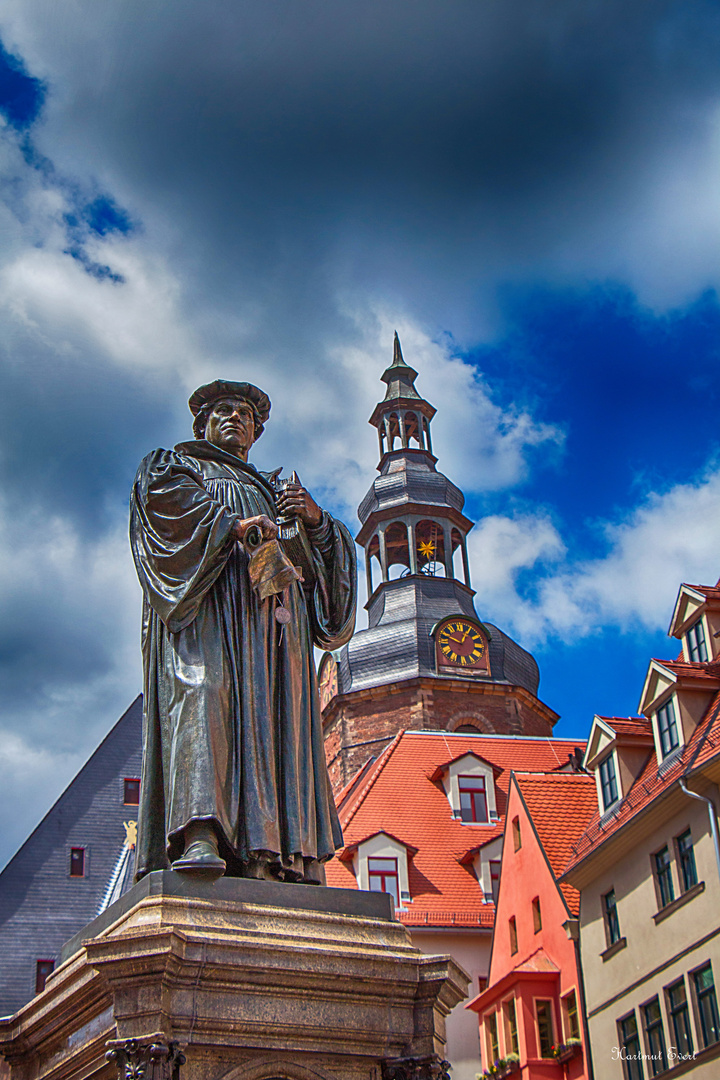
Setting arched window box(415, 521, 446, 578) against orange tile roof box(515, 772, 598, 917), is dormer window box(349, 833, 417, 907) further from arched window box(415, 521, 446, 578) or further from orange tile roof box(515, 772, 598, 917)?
arched window box(415, 521, 446, 578)

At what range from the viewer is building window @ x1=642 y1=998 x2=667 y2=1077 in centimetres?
1819

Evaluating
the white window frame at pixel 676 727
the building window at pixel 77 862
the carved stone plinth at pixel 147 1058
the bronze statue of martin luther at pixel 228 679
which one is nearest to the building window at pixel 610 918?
the white window frame at pixel 676 727

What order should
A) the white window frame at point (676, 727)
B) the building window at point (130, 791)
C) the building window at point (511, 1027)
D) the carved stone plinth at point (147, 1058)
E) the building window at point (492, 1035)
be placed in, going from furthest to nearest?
the building window at point (130, 791) < the building window at point (492, 1035) < the building window at point (511, 1027) < the white window frame at point (676, 727) < the carved stone plinth at point (147, 1058)

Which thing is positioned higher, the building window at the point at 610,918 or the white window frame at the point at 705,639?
the white window frame at the point at 705,639

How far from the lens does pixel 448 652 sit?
162 feet

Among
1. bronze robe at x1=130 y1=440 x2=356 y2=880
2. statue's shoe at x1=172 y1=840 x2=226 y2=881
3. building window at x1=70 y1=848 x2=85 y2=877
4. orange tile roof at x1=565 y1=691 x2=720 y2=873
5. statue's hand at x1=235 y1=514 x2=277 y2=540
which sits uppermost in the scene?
building window at x1=70 y1=848 x2=85 y2=877

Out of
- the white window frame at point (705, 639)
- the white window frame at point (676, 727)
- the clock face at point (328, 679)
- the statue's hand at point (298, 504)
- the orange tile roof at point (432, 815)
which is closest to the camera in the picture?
the statue's hand at point (298, 504)

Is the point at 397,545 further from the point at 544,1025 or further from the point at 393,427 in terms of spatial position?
the point at 544,1025

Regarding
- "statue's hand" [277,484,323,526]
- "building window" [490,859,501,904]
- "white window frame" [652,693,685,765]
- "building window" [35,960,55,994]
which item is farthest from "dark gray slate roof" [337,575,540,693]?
"statue's hand" [277,484,323,526]

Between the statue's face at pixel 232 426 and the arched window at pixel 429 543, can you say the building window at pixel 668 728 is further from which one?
the arched window at pixel 429 543

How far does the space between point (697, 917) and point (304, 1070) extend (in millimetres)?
14958

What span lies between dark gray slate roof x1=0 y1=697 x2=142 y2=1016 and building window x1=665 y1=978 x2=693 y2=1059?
45.7 feet

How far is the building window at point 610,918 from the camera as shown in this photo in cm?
2047

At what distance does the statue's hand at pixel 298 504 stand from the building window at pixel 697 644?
17095 millimetres
